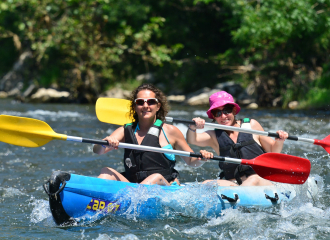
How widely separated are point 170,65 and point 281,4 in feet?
22.3

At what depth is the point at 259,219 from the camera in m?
3.42

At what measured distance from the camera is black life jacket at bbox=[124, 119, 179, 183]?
3604 millimetres

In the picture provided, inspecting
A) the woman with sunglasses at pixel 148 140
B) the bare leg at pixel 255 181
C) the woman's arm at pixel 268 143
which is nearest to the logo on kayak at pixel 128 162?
the woman with sunglasses at pixel 148 140

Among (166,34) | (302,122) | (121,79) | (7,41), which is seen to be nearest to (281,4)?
(302,122)

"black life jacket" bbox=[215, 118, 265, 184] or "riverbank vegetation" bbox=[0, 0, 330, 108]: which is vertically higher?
"riverbank vegetation" bbox=[0, 0, 330, 108]

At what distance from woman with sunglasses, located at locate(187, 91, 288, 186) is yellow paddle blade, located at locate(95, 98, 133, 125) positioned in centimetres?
88

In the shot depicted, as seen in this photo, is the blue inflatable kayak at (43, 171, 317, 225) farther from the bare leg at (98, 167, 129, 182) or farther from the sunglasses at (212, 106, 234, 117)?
the sunglasses at (212, 106, 234, 117)

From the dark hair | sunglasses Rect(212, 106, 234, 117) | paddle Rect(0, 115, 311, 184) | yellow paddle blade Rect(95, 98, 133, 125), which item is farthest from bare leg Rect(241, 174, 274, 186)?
yellow paddle blade Rect(95, 98, 133, 125)

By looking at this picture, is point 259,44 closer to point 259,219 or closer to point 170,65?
point 170,65

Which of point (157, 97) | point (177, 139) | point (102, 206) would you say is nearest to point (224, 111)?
point (177, 139)

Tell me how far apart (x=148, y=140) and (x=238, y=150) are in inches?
34.6

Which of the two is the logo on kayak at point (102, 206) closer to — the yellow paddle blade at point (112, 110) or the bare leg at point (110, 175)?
the bare leg at point (110, 175)

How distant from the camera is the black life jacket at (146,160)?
3.60 meters

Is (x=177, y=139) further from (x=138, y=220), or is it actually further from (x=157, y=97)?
(x=138, y=220)
